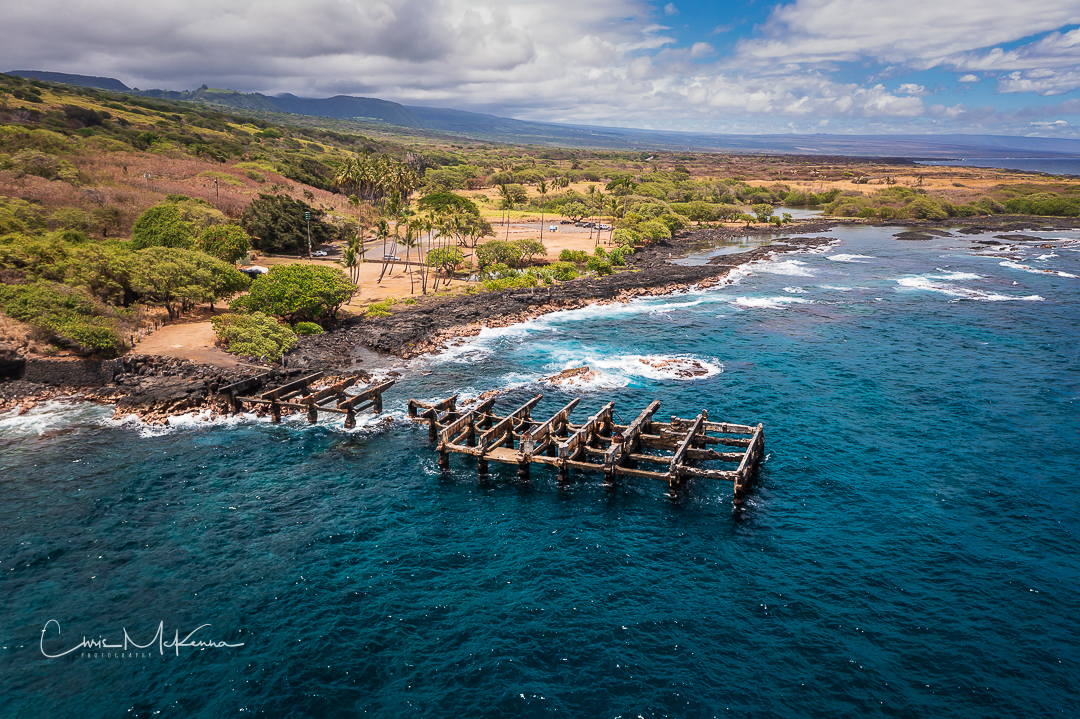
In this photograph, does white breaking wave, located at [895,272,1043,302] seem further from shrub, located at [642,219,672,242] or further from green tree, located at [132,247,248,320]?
green tree, located at [132,247,248,320]

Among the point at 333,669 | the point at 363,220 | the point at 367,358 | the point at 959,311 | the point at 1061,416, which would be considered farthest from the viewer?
the point at 363,220

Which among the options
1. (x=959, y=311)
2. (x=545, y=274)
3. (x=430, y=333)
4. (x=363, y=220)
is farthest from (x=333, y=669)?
(x=363, y=220)

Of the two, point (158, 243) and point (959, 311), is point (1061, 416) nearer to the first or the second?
point (959, 311)

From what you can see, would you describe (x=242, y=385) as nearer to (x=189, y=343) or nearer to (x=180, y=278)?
(x=189, y=343)

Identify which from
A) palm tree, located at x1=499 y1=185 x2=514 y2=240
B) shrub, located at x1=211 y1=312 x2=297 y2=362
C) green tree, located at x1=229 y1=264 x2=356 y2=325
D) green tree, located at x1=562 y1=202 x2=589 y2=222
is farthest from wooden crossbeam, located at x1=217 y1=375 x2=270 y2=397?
green tree, located at x1=562 y1=202 x2=589 y2=222

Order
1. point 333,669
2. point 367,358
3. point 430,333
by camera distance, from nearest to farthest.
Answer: point 333,669
point 367,358
point 430,333

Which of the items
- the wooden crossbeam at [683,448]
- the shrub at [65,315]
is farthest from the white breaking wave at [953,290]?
the shrub at [65,315]

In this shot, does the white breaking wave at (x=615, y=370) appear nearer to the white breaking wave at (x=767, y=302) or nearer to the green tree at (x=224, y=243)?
the white breaking wave at (x=767, y=302)
